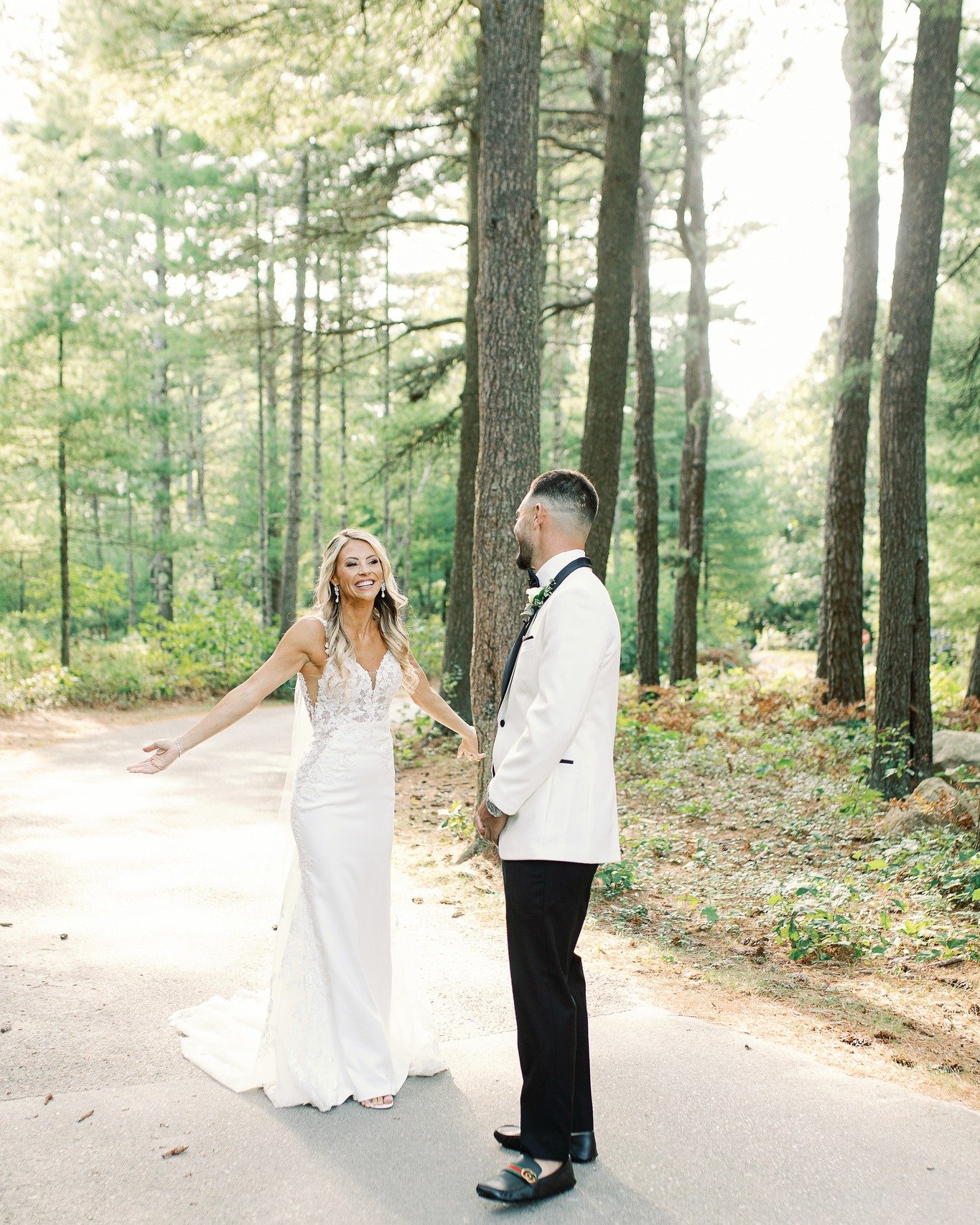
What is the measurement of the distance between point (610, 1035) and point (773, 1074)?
80 cm

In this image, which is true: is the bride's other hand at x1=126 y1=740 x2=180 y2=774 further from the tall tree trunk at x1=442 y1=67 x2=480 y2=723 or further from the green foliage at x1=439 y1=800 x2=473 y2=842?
the tall tree trunk at x1=442 y1=67 x2=480 y2=723

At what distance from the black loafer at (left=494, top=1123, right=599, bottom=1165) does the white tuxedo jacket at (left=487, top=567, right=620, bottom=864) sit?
1053 millimetres

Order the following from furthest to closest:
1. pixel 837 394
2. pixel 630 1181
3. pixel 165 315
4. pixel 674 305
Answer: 1. pixel 674 305
2. pixel 165 315
3. pixel 837 394
4. pixel 630 1181

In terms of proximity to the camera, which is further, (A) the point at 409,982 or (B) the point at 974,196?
(B) the point at 974,196

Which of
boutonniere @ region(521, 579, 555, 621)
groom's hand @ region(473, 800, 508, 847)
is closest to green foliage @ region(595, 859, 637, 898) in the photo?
groom's hand @ region(473, 800, 508, 847)

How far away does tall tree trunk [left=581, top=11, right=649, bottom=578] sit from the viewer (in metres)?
11.5

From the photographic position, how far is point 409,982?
14.9 ft

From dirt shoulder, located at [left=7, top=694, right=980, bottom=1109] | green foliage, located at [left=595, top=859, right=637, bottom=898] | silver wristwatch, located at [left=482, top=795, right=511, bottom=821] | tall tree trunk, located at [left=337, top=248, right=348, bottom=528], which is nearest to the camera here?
silver wristwatch, located at [left=482, top=795, right=511, bottom=821]

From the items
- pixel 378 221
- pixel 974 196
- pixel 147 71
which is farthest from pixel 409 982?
pixel 974 196

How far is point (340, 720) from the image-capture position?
452 cm

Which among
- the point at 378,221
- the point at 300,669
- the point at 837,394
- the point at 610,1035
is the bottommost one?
the point at 610,1035

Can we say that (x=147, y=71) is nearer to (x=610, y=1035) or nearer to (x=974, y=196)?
(x=610, y=1035)

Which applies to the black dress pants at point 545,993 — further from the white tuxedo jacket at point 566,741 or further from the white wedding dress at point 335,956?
the white wedding dress at point 335,956

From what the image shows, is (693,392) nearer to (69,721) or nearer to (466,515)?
(466,515)
